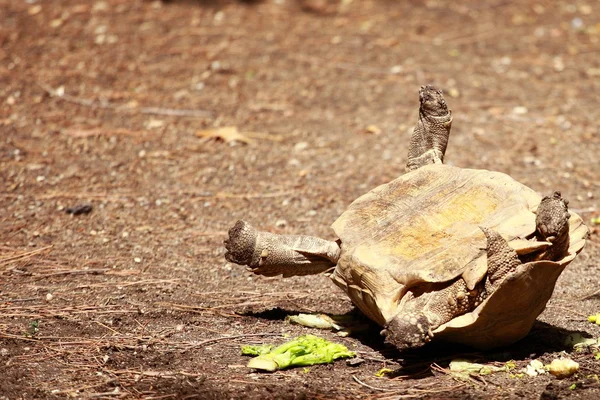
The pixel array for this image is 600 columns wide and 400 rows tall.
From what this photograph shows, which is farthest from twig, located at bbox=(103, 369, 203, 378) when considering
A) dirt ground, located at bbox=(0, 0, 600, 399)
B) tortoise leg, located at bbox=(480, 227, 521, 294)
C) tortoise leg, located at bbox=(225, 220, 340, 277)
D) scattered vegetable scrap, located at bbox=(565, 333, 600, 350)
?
scattered vegetable scrap, located at bbox=(565, 333, 600, 350)

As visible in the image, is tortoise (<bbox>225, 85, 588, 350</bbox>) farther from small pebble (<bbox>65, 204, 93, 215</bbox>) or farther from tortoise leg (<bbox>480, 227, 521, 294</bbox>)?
small pebble (<bbox>65, 204, 93, 215</bbox>)

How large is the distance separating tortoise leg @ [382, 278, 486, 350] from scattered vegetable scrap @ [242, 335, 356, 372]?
38 cm

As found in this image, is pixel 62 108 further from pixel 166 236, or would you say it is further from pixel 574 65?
pixel 574 65

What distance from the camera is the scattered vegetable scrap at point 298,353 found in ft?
10.8

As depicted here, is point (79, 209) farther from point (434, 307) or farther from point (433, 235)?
point (434, 307)

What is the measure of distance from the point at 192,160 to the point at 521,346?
10.9ft

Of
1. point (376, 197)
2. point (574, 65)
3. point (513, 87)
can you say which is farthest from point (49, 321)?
point (574, 65)

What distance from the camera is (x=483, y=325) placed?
128 inches

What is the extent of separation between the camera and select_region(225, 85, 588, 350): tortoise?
3.17m

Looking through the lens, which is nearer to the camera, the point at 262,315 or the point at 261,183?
the point at 262,315

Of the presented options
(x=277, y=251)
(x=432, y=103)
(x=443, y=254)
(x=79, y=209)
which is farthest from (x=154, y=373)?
(x=79, y=209)

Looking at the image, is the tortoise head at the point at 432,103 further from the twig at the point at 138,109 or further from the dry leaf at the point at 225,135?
the twig at the point at 138,109

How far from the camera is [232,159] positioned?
6.19 meters

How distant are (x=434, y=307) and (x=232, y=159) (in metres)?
3.25
